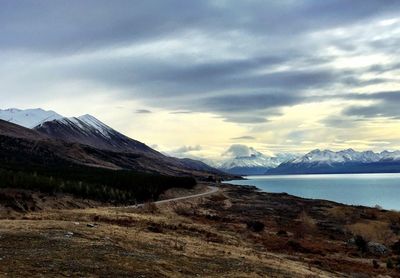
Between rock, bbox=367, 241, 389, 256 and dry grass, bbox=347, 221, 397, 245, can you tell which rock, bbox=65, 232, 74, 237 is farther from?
dry grass, bbox=347, 221, 397, 245

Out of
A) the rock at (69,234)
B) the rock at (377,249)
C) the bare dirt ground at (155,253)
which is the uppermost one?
the rock at (69,234)

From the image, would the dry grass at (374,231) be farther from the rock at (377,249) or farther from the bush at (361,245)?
the bush at (361,245)

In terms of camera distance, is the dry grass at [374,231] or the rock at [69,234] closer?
the rock at [69,234]

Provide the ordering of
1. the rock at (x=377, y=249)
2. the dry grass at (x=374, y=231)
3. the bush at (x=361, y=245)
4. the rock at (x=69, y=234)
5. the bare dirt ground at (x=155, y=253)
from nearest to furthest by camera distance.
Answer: the bare dirt ground at (x=155, y=253)
the rock at (x=69, y=234)
the rock at (x=377, y=249)
the bush at (x=361, y=245)
the dry grass at (x=374, y=231)

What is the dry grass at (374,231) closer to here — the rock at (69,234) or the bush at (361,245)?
the bush at (361,245)

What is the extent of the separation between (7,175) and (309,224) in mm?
52716

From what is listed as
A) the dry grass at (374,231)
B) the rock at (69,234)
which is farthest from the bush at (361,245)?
the rock at (69,234)

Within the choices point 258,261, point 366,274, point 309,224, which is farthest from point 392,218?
point 258,261

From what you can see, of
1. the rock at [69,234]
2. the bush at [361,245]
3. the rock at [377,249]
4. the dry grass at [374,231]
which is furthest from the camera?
the dry grass at [374,231]

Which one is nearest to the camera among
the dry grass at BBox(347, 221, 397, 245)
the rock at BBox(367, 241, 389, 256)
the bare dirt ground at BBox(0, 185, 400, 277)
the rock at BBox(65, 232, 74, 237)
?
the bare dirt ground at BBox(0, 185, 400, 277)

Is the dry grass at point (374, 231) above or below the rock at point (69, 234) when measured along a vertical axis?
below

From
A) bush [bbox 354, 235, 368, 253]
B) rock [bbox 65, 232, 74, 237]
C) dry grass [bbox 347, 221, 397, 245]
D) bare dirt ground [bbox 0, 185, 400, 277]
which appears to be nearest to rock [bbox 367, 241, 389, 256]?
bush [bbox 354, 235, 368, 253]

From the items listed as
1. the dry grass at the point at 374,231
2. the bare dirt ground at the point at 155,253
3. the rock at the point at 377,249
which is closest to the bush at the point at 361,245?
the rock at the point at 377,249

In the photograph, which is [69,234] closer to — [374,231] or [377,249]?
[377,249]
